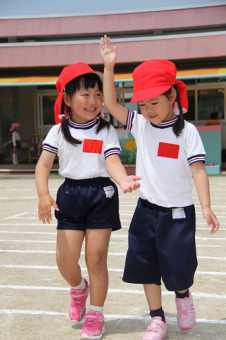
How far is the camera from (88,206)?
2.58 meters

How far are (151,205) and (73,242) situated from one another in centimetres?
54

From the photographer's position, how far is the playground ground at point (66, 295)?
2559mm

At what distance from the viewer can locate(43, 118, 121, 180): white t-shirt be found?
2604mm

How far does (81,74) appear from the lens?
2.60 m

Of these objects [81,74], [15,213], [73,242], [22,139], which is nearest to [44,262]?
[73,242]

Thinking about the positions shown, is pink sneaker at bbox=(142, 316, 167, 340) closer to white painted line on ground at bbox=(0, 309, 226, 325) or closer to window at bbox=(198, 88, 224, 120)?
white painted line on ground at bbox=(0, 309, 226, 325)

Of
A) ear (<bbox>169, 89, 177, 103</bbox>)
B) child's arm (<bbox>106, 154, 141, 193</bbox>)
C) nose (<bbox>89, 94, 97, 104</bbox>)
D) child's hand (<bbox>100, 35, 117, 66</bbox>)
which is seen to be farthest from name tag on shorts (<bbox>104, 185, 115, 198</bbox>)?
child's hand (<bbox>100, 35, 117, 66</bbox>)

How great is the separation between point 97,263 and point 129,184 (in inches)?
25.5

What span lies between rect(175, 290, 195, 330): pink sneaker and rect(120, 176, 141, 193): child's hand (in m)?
0.86

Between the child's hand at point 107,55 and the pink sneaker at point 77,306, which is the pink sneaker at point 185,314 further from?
the child's hand at point 107,55

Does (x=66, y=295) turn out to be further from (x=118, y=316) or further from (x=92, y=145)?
(x=92, y=145)

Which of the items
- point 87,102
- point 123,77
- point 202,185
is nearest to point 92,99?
point 87,102

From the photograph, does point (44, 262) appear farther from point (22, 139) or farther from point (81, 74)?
point (22, 139)

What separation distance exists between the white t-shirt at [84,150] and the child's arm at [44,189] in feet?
0.23
